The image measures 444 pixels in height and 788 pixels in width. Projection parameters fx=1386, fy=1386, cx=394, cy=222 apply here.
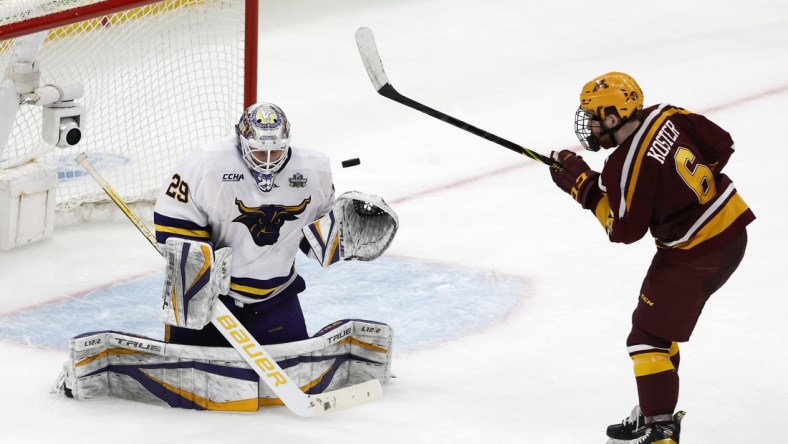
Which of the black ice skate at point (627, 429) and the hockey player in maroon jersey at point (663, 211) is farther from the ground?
the hockey player in maroon jersey at point (663, 211)

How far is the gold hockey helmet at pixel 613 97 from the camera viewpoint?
10.3ft

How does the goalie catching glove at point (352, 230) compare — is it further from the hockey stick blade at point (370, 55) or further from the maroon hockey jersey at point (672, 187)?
the maroon hockey jersey at point (672, 187)

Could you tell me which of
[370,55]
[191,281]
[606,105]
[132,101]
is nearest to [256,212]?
[191,281]

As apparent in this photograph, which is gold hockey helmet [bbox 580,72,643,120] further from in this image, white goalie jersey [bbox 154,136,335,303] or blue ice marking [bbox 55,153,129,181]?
blue ice marking [bbox 55,153,129,181]

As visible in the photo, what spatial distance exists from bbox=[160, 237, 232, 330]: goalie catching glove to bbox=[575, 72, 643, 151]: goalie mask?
928 mm

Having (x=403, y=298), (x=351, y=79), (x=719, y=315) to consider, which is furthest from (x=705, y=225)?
(x=351, y=79)

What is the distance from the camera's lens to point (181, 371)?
11.5 ft

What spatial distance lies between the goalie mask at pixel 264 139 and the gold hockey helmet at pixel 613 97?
737 millimetres

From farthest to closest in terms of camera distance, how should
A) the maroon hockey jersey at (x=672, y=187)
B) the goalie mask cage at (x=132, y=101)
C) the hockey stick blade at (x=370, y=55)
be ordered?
1. the goalie mask cage at (x=132, y=101)
2. the hockey stick blade at (x=370, y=55)
3. the maroon hockey jersey at (x=672, y=187)

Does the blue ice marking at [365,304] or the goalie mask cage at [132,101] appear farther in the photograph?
the goalie mask cage at [132,101]

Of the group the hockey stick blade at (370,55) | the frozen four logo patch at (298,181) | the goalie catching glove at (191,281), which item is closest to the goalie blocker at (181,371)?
the goalie catching glove at (191,281)

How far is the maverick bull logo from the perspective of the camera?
136 inches

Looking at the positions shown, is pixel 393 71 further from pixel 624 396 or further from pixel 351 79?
pixel 624 396

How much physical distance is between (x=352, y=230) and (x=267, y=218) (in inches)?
9.0
